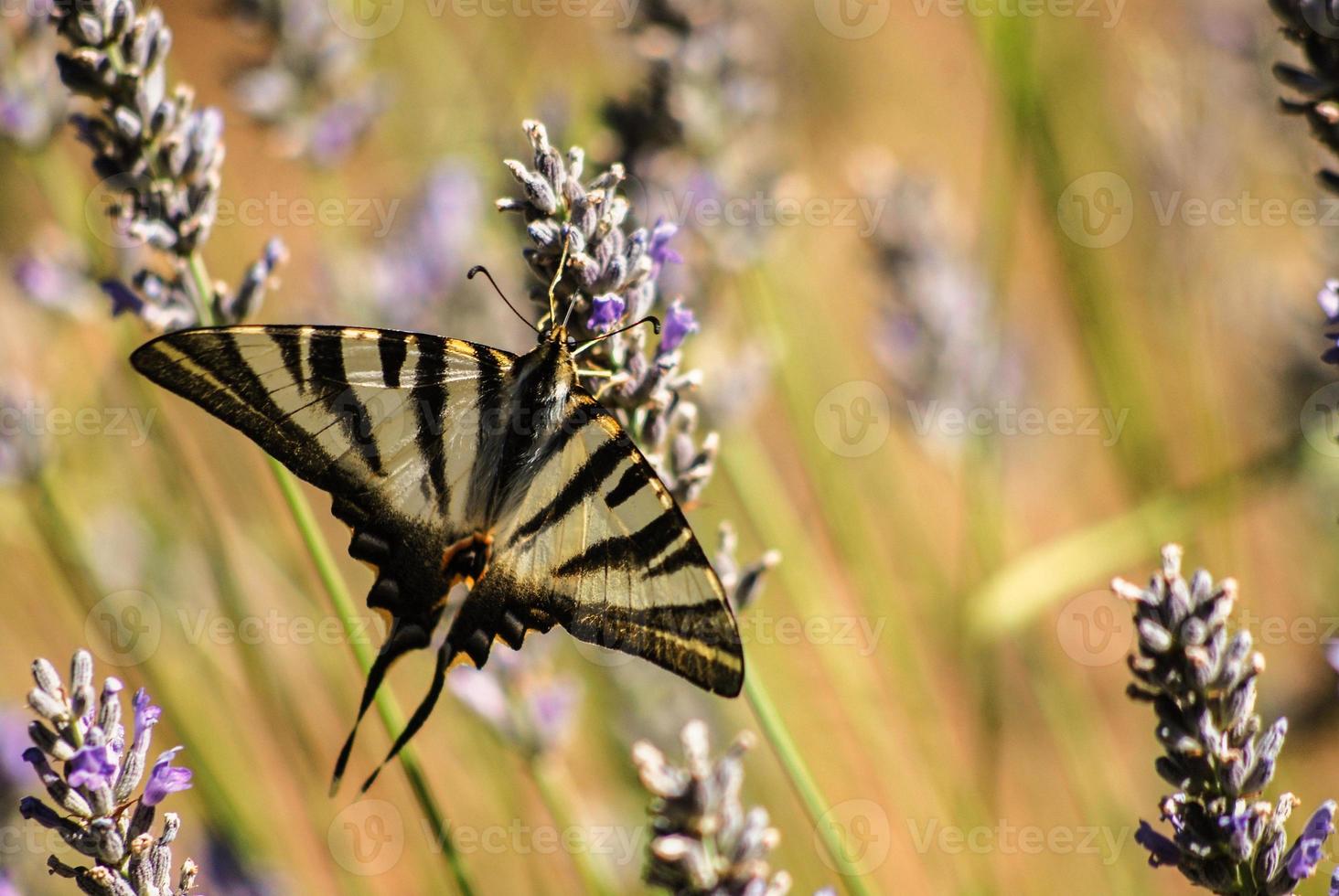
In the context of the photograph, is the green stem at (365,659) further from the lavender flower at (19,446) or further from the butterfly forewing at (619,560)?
the lavender flower at (19,446)

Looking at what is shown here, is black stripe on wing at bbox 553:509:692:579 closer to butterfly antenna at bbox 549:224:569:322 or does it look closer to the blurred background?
butterfly antenna at bbox 549:224:569:322

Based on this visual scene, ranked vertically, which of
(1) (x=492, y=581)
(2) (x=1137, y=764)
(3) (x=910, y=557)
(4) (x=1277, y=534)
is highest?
(1) (x=492, y=581)

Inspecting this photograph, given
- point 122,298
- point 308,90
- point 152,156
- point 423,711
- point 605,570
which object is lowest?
point 423,711

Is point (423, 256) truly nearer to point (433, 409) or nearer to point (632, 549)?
point (433, 409)

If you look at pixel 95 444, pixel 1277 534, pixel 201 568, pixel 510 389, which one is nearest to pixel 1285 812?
pixel 510 389

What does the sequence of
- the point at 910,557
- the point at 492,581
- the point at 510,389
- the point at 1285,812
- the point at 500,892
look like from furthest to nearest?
the point at 500,892 < the point at 910,557 < the point at 510,389 < the point at 492,581 < the point at 1285,812

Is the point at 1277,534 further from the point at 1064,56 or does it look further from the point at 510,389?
the point at 510,389

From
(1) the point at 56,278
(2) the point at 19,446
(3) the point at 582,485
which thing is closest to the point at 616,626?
(3) the point at 582,485
